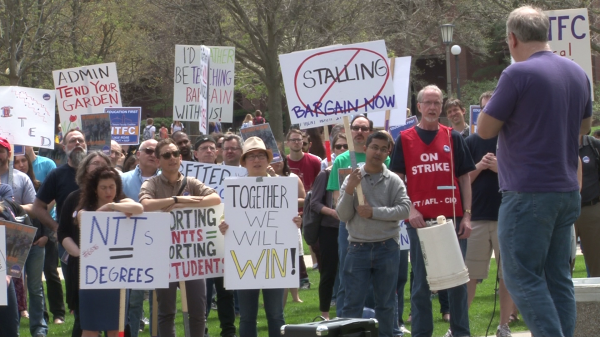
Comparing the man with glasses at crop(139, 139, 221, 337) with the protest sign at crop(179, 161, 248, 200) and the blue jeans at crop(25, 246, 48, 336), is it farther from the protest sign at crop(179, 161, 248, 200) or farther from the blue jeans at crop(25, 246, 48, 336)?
the blue jeans at crop(25, 246, 48, 336)

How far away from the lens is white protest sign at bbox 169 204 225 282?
702 cm

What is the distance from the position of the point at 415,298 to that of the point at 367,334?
1956 mm

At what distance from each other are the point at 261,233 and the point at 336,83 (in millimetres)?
1714

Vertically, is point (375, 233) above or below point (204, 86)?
below

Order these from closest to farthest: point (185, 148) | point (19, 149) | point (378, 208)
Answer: point (378, 208)
point (185, 148)
point (19, 149)

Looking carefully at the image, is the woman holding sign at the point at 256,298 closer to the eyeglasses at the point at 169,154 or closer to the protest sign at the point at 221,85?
the eyeglasses at the point at 169,154

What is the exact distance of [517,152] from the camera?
492 centimetres

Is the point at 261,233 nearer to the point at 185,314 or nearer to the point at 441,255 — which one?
the point at 185,314

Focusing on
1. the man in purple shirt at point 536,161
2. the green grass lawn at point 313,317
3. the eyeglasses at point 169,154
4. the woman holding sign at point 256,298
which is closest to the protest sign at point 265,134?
the green grass lawn at point 313,317

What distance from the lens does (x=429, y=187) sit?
7035mm

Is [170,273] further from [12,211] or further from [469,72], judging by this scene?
[469,72]

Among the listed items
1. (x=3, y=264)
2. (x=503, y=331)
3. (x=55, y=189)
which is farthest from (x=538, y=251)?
(x=55, y=189)

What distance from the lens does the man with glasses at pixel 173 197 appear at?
23.0 feet

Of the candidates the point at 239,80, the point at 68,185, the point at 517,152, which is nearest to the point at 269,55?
the point at 239,80
